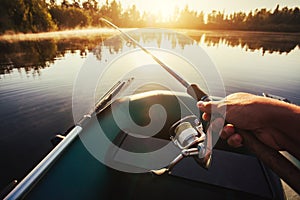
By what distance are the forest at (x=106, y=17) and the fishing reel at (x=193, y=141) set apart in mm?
2374

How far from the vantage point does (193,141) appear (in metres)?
1.29

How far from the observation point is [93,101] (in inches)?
214

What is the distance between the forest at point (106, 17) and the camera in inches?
1146

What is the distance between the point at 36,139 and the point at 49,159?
291cm

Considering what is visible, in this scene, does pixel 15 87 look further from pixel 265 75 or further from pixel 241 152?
pixel 265 75

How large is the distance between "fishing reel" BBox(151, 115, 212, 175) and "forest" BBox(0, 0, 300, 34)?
2374mm

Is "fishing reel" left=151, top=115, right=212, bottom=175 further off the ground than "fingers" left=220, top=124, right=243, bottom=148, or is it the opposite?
"fingers" left=220, top=124, right=243, bottom=148

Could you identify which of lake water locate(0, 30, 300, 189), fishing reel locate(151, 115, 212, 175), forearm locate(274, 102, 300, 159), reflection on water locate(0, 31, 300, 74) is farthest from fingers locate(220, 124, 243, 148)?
lake water locate(0, 30, 300, 189)

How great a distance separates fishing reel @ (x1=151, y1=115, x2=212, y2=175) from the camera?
1.13 meters

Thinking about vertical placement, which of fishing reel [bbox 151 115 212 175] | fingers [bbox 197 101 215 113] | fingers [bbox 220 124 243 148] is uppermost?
fingers [bbox 197 101 215 113]

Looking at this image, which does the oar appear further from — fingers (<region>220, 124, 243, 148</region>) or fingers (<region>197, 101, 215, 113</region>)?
fingers (<region>197, 101, 215, 113</region>)

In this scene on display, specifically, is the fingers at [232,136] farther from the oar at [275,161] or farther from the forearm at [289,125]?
the forearm at [289,125]

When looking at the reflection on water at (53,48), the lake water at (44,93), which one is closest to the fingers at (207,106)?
the reflection on water at (53,48)

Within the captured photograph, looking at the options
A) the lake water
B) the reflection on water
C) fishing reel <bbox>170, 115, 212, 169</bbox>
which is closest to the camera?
fishing reel <bbox>170, 115, 212, 169</bbox>
